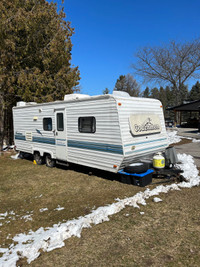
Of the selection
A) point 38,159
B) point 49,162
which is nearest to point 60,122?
point 49,162

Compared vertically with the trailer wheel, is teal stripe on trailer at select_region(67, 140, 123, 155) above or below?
above

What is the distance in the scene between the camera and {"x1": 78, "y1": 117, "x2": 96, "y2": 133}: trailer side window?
687 cm

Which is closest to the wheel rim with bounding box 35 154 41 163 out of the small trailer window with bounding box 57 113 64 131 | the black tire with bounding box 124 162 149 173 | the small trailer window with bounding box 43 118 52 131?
the small trailer window with bounding box 43 118 52 131

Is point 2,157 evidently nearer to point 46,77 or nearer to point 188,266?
point 46,77

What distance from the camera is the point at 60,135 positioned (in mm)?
8172

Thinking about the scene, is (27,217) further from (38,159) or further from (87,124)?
(38,159)

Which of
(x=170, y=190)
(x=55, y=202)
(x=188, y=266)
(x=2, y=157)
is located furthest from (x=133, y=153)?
(x=2, y=157)

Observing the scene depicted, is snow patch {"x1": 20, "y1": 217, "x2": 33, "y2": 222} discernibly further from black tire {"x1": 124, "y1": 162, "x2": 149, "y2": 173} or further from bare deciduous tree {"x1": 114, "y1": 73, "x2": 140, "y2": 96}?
bare deciduous tree {"x1": 114, "y1": 73, "x2": 140, "y2": 96}

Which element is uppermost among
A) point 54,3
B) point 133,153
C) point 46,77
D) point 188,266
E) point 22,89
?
point 54,3

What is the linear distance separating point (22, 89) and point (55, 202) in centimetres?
909

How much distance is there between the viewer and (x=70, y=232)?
152 inches

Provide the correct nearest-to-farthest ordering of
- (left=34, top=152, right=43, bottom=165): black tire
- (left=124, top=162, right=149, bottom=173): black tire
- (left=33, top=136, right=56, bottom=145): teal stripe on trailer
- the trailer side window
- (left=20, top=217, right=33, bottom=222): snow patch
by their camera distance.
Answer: (left=20, top=217, right=33, bottom=222): snow patch → (left=124, top=162, right=149, bottom=173): black tire → the trailer side window → (left=33, top=136, right=56, bottom=145): teal stripe on trailer → (left=34, top=152, right=43, bottom=165): black tire

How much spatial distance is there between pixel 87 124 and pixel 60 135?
1.60m

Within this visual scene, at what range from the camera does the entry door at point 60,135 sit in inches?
315
